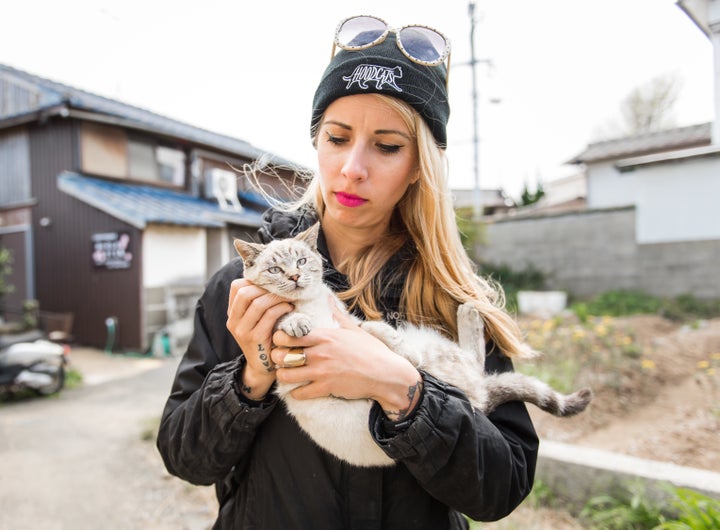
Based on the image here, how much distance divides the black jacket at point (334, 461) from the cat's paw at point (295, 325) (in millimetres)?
228

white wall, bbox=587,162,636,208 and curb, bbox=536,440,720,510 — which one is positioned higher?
white wall, bbox=587,162,636,208

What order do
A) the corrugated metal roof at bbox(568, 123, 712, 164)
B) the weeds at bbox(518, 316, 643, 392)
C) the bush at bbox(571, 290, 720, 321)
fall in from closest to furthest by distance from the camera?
1. the weeds at bbox(518, 316, 643, 392)
2. the bush at bbox(571, 290, 720, 321)
3. the corrugated metal roof at bbox(568, 123, 712, 164)

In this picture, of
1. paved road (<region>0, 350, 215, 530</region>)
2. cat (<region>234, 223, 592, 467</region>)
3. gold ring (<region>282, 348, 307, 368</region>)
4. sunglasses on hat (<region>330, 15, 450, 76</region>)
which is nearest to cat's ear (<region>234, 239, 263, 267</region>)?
cat (<region>234, 223, 592, 467</region>)

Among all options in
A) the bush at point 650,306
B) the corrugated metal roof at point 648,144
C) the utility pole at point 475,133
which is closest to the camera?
the bush at point 650,306

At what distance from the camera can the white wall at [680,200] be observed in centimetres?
1141

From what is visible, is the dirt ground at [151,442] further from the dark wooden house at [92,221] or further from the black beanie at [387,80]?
the dark wooden house at [92,221]

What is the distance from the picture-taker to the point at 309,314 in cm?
190

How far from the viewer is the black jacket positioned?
1.53 m

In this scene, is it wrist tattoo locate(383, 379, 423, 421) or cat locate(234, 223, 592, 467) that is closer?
wrist tattoo locate(383, 379, 423, 421)

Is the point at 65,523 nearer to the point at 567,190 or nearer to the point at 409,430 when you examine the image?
the point at 409,430

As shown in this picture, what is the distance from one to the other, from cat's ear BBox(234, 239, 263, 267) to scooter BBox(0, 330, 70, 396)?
8.30 m

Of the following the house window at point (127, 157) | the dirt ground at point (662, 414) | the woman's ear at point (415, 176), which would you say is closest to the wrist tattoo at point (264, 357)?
Result: the woman's ear at point (415, 176)

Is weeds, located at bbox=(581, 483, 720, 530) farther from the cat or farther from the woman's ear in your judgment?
the woman's ear

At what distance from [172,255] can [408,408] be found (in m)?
13.2
